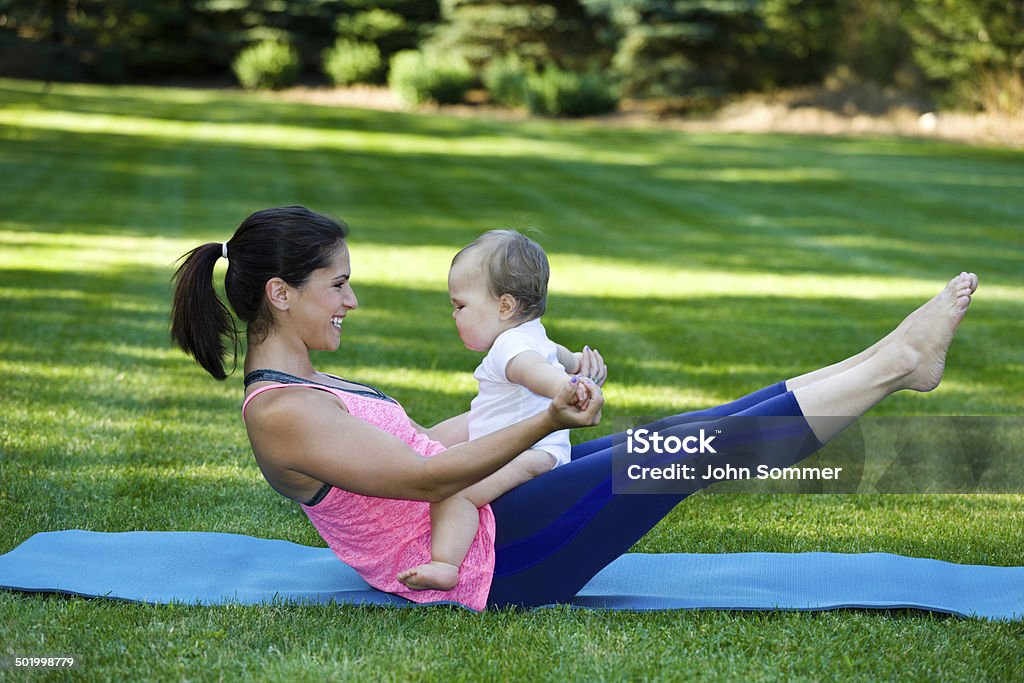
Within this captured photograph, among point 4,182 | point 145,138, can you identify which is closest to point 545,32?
point 145,138

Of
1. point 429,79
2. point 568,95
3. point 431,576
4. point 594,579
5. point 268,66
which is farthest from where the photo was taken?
point 268,66

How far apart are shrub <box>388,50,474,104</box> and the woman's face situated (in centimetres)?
2387

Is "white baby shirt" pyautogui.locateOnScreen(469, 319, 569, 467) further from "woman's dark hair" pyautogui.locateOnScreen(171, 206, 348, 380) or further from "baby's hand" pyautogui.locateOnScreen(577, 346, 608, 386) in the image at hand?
"woman's dark hair" pyautogui.locateOnScreen(171, 206, 348, 380)

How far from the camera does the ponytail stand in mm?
3146

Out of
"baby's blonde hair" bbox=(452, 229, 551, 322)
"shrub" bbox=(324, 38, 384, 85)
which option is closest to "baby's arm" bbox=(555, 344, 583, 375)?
"baby's blonde hair" bbox=(452, 229, 551, 322)

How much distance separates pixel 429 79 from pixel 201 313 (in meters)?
24.0

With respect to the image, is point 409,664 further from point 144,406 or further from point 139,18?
point 139,18

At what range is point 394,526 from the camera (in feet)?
10.6

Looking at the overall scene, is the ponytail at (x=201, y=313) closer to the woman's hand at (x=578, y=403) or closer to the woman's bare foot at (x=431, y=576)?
the woman's bare foot at (x=431, y=576)

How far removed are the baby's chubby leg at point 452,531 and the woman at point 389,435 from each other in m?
0.05

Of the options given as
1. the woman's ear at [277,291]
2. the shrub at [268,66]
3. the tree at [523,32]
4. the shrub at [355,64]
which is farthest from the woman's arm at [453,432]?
the shrub at [268,66]

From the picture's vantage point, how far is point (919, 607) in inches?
131

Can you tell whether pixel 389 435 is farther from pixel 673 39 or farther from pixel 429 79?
pixel 673 39

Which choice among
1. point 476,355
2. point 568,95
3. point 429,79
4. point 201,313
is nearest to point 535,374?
point 201,313
